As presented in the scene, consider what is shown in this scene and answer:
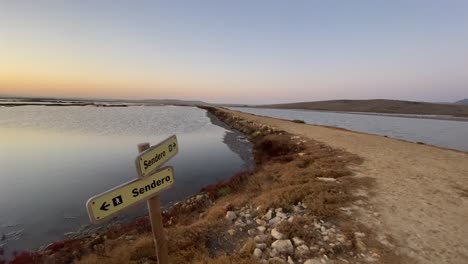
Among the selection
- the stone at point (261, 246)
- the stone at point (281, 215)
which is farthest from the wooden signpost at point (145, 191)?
the stone at point (281, 215)

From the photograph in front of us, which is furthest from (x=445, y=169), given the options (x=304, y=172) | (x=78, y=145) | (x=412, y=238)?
(x=78, y=145)

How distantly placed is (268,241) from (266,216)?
4.48 feet

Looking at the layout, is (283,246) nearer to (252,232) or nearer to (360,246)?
(252,232)

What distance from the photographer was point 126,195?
335 cm

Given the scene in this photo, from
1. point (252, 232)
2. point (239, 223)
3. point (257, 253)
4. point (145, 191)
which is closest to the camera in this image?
point (145, 191)

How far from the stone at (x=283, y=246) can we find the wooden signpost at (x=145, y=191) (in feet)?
7.98

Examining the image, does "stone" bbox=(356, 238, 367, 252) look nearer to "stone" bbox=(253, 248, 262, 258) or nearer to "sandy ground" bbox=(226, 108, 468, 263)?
"sandy ground" bbox=(226, 108, 468, 263)

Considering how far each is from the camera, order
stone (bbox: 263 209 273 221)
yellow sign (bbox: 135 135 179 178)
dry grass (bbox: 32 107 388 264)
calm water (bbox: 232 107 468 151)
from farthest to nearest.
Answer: calm water (bbox: 232 107 468 151) → stone (bbox: 263 209 273 221) → dry grass (bbox: 32 107 388 264) → yellow sign (bbox: 135 135 179 178)

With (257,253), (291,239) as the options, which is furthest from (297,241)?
(257,253)

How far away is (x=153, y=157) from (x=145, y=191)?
42 centimetres

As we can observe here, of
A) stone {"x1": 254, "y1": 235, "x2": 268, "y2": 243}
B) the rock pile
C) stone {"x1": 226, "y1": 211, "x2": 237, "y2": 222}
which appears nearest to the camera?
the rock pile

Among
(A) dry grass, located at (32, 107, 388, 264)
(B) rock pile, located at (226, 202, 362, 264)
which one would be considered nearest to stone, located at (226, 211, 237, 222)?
(B) rock pile, located at (226, 202, 362, 264)

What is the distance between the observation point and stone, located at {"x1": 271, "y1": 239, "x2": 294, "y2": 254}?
5.68 meters

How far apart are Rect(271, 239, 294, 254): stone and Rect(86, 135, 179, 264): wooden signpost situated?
243 centimetres
